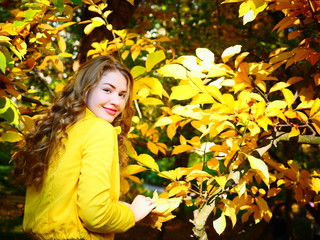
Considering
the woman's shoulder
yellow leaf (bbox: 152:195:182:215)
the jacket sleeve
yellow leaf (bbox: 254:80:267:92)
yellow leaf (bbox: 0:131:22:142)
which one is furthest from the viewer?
yellow leaf (bbox: 0:131:22:142)

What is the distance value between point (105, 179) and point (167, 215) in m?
0.40

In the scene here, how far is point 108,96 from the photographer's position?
1647mm

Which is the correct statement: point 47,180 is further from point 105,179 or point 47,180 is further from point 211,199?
point 211,199

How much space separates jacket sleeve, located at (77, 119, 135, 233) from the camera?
4.33ft

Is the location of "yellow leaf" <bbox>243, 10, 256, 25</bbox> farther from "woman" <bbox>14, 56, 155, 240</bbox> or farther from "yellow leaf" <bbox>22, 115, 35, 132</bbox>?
"yellow leaf" <bbox>22, 115, 35, 132</bbox>

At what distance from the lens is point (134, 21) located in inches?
221

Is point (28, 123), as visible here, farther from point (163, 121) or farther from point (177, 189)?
point (177, 189)

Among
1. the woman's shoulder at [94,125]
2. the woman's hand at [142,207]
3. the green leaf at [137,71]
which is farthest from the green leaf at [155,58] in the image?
the woman's hand at [142,207]

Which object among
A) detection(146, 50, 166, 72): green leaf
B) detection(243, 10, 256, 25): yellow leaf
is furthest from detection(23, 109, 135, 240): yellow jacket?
detection(243, 10, 256, 25): yellow leaf

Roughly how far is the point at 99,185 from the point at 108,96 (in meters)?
0.47

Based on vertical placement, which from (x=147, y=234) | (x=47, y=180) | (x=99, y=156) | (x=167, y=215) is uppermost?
(x=99, y=156)

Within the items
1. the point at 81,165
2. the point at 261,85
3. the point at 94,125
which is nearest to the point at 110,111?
the point at 94,125

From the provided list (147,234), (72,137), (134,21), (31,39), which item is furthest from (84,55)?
(147,234)

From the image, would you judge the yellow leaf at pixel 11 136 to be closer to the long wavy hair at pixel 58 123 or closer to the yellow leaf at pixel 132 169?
the long wavy hair at pixel 58 123
